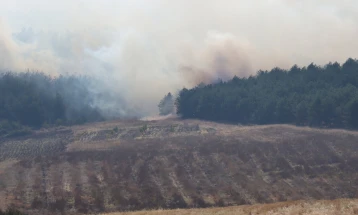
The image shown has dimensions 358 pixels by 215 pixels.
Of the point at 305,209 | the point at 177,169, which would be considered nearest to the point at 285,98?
the point at 177,169

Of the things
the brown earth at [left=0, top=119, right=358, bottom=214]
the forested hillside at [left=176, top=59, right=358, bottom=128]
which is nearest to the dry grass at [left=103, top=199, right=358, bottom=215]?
the brown earth at [left=0, top=119, right=358, bottom=214]

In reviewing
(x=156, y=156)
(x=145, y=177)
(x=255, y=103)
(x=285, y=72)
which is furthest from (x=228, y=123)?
(x=145, y=177)

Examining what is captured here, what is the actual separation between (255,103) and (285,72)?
3617cm

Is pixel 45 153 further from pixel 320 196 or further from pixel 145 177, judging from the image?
pixel 320 196

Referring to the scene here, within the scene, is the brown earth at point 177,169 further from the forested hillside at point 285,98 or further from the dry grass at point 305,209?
the dry grass at point 305,209

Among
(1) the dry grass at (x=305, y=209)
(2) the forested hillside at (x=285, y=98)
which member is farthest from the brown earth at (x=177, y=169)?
(1) the dry grass at (x=305, y=209)

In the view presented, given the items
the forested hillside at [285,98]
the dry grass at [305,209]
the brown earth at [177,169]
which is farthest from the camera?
the forested hillside at [285,98]

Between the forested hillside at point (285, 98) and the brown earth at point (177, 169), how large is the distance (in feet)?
36.4

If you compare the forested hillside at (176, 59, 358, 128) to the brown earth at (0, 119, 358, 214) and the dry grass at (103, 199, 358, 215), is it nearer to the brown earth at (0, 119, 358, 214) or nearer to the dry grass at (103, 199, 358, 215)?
the brown earth at (0, 119, 358, 214)

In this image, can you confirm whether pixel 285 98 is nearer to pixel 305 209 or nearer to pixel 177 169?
pixel 177 169

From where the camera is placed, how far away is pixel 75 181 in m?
93.2

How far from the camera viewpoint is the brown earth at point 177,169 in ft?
276

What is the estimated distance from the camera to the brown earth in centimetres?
8412

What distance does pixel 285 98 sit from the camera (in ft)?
531
